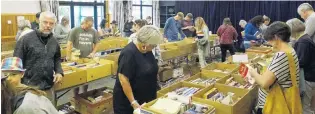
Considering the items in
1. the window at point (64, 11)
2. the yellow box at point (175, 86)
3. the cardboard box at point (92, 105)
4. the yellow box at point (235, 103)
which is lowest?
the cardboard box at point (92, 105)

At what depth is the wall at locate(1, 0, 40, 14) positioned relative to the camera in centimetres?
704

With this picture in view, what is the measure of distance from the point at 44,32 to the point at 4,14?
16.4 ft

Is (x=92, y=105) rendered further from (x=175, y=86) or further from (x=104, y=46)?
(x=104, y=46)

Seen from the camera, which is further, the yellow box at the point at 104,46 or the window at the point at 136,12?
the window at the point at 136,12

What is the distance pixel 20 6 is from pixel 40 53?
18.4 feet

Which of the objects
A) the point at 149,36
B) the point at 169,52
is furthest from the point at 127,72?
the point at 169,52

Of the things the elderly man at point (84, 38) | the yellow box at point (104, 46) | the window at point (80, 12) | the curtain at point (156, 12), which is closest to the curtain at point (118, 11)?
the window at point (80, 12)

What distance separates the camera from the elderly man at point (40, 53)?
100 inches

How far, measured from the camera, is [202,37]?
625 centimetres

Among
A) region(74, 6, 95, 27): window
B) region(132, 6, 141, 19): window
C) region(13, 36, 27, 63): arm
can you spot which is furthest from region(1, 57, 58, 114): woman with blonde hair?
region(132, 6, 141, 19): window

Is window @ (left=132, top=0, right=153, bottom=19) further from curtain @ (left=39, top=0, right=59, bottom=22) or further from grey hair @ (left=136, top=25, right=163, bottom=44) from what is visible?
grey hair @ (left=136, top=25, right=163, bottom=44)

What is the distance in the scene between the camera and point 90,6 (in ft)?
31.9

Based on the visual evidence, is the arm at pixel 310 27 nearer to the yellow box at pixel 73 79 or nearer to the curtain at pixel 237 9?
the yellow box at pixel 73 79

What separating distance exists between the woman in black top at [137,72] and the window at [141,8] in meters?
9.39
